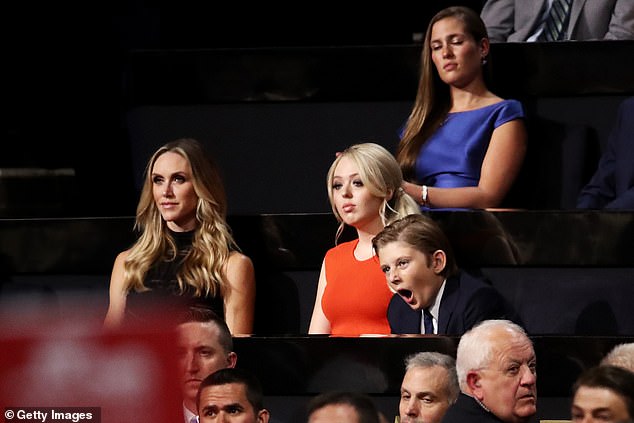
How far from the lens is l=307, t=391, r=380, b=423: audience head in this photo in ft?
3.78

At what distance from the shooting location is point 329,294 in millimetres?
1757

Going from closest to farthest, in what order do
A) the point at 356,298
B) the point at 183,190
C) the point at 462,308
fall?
the point at 462,308 → the point at 356,298 → the point at 183,190

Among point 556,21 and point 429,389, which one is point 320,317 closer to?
point 429,389

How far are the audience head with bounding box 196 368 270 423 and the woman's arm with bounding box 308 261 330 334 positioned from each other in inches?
18.9

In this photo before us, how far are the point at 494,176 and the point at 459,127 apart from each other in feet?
0.34

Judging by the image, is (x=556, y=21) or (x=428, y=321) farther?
(x=556, y=21)

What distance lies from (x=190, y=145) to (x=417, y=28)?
3.55ft

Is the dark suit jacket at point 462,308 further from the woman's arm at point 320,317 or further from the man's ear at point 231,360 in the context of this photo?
the man's ear at point 231,360

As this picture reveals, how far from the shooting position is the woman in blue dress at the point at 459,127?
194 centimetres

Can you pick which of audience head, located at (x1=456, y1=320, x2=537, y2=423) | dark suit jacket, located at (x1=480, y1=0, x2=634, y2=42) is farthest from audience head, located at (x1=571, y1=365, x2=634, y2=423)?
dark suit jacket, located at (x1=480, y1=0, x2=634, y2=42)

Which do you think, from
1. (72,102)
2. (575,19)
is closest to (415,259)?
(575,19)

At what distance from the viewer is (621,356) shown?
4.51 feet

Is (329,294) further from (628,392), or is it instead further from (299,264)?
(628,392)

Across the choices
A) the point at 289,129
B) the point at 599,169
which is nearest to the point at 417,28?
the point at 289,129
